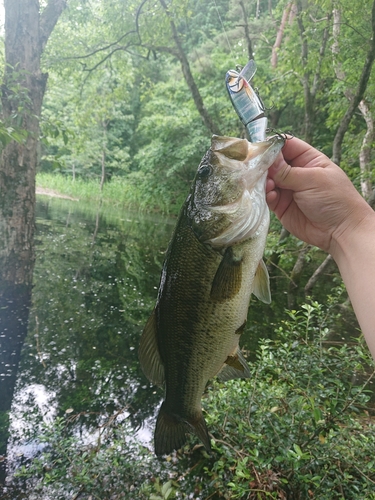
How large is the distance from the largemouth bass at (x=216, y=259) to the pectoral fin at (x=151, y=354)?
2 centimetres

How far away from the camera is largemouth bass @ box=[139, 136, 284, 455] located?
1634 millimetres

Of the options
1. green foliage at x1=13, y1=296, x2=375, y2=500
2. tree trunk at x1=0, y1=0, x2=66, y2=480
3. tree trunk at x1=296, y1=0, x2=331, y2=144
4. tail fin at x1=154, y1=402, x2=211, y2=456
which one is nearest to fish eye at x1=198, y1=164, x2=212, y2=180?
tail fin at x1=154, y1=402, x2=211, y2=456

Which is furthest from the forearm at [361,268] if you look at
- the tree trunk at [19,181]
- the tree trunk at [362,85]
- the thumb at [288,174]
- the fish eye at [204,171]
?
the tree trunk at [362,85]

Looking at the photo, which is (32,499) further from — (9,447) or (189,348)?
(189,348)

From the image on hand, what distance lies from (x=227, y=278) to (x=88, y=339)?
4.69 m

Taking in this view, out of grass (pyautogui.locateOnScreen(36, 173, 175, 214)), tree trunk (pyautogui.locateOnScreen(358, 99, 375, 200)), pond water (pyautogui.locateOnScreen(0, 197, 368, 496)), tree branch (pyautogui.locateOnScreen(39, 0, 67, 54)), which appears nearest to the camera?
pond water (pyautogui.locateOnScreen(0, 197, 368, 496))

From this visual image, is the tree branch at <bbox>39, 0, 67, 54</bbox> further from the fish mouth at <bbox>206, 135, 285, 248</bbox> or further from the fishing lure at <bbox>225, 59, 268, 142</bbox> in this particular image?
the fish mouth at <bbox>206, 135, 285, 248</bbox>

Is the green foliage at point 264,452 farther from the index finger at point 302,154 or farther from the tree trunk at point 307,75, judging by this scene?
the tree trunk at point 307,75

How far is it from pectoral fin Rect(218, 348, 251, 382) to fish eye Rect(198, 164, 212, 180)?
911 mm

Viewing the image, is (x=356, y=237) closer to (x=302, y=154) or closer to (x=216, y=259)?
(x=302, y=154)

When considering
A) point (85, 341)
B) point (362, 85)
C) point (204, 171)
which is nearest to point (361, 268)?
point (204, 171)

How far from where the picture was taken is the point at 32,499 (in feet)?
9.57

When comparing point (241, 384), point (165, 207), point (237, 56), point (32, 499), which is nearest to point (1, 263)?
point (32, 499)

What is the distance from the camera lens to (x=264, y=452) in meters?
2.77
